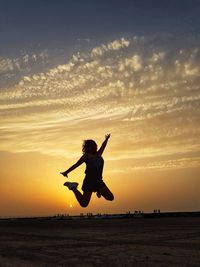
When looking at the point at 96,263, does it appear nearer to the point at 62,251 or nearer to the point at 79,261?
the point at 79,261

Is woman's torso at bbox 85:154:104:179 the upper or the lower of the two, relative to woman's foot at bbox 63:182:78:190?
upper

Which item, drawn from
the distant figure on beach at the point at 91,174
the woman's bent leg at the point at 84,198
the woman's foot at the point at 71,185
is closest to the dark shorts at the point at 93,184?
the distant figure on beach at the point at 91,174

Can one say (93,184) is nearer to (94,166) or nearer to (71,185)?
(94,166)

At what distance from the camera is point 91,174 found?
7.26 meters

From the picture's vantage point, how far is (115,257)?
22891mm

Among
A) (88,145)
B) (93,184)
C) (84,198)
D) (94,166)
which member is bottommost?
(84,198)

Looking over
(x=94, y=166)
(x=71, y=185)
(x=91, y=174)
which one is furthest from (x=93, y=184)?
(x=71, y=185)

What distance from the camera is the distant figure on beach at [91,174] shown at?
7.20 metres

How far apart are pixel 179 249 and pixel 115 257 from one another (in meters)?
4.56

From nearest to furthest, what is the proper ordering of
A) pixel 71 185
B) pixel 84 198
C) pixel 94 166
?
pixel 94 166 < pixel 84 198 < pixel 71 185

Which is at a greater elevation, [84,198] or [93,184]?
[93,184]

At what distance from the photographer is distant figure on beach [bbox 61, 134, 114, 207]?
7203mm

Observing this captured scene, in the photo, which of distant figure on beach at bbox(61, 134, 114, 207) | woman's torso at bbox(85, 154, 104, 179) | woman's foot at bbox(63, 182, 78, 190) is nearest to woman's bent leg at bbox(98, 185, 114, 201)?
distant figure on beach at bbox(61, 134, 114, 207)

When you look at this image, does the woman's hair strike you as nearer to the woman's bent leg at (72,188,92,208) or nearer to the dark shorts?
the dark shorts
